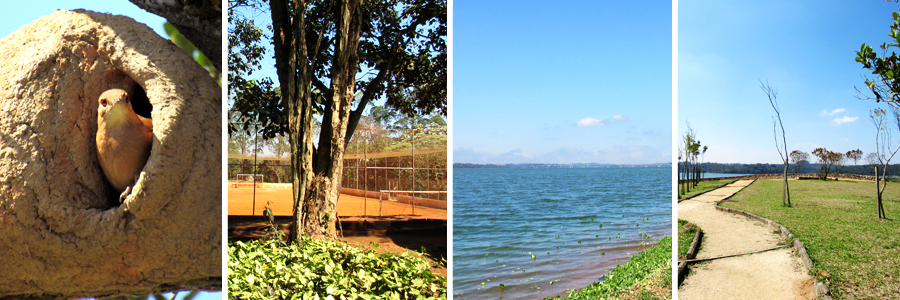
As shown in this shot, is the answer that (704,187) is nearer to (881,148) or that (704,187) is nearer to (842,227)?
(842,227)

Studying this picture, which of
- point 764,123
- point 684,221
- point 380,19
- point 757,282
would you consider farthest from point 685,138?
point 380,19

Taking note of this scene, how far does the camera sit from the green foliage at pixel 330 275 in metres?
2.50

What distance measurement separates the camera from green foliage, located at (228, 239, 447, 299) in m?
2.50

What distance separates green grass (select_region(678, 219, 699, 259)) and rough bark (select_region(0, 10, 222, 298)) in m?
4.39

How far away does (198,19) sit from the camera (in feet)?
8.49

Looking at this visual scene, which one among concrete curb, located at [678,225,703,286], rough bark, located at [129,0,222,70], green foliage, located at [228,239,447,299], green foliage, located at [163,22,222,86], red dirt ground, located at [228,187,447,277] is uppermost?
rough bark, located at [129,0,222,70]

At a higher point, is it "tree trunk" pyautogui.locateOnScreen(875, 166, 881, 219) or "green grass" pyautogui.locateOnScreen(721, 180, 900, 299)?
"tree trunk" pyautogui.locateOnScreen(875, 166, 881, 219)

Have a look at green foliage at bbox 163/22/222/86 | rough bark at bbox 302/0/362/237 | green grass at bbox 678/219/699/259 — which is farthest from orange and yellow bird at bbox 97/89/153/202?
green grass at bbox 678/219/699/259

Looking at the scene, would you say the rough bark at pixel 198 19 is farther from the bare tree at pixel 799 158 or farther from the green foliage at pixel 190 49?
the bare tree at pixel 799 158

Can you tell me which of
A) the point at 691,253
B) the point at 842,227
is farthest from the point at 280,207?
the point at 842,227

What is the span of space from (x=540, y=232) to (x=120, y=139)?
23.5ft

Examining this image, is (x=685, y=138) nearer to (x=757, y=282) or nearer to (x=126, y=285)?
(x=757, y=282)

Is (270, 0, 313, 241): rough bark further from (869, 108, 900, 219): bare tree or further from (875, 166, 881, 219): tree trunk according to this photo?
(875, 166, 881, 219): tree trunk

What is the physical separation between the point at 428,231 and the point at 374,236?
0.45 metres
